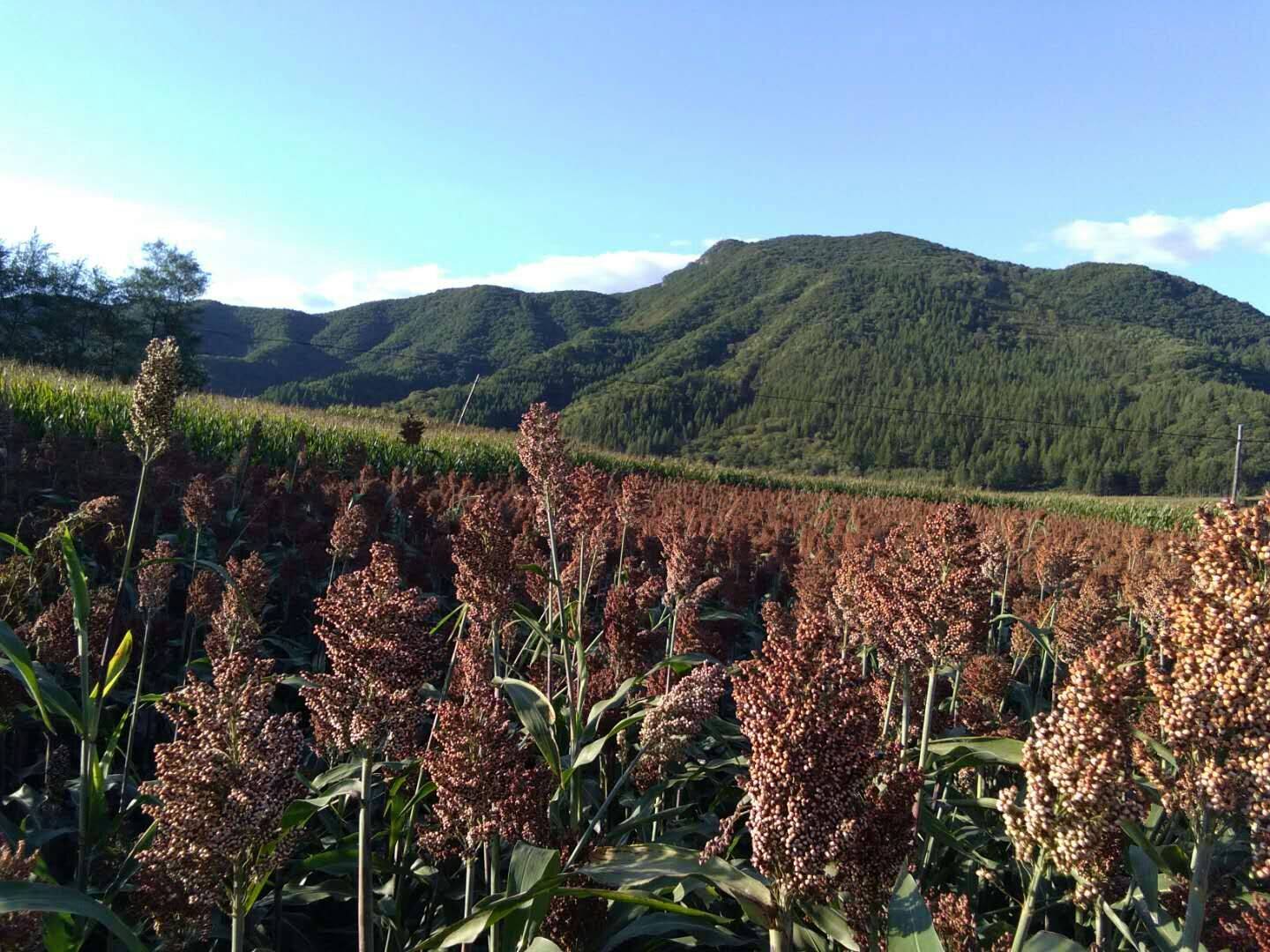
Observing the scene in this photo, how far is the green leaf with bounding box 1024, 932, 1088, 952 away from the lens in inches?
66.9

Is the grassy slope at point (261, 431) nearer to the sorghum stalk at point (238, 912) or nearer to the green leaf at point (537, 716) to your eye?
the green leaf at point (537, 716)

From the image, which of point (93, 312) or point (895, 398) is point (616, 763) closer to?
point (93, 312)

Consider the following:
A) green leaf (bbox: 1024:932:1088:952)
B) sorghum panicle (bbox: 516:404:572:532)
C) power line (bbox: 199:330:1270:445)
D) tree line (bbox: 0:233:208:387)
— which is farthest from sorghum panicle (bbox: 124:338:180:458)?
power line (bbox: 199:330:1270:445)

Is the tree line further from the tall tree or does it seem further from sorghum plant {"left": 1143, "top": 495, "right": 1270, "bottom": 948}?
sorghum plant {"left": 1143, "top": 495, "right": 1270, "bottom": 948}

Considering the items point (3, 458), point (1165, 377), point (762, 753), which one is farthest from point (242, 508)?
point (1165, 377)

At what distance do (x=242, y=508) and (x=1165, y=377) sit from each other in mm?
184482

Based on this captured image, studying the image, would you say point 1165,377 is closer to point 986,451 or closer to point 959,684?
point 986,451

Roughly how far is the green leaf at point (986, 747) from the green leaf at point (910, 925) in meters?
0.94

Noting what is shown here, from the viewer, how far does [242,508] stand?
937 cm

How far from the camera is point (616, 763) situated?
12.6 ft

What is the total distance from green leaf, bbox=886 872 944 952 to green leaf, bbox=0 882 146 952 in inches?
61.9

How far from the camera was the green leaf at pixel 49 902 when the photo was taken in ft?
4.36

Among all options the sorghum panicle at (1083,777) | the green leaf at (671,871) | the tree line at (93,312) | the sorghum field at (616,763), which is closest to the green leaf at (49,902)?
the sorghum field at (616,763)

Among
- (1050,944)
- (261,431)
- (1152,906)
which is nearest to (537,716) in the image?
(1050,944)
